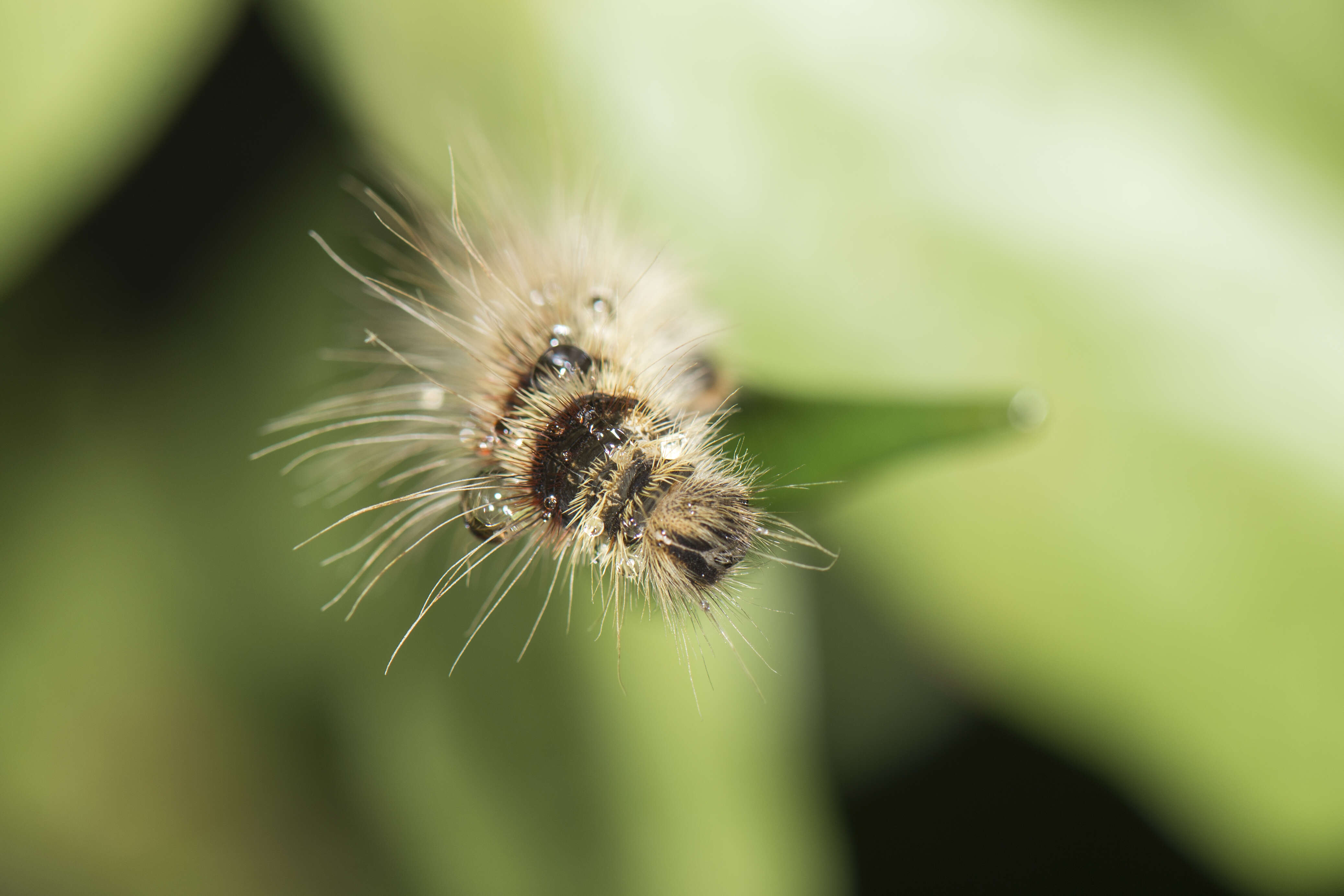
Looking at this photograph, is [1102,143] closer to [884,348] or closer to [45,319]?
[884,348]

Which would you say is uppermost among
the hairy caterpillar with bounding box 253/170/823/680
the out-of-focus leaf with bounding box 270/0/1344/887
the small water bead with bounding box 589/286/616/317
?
the out-of-focus leaf with bounding box 270/0/1344/887

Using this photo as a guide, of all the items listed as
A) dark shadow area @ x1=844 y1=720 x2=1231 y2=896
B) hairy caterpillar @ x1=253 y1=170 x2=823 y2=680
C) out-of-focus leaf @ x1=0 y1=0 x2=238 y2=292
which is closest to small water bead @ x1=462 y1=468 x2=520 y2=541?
hairy caterpillar @ x1=253 y1=170 x2=823 y2=680

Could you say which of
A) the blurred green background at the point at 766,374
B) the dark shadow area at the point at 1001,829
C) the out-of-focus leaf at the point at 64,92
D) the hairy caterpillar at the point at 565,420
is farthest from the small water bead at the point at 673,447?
the dark shadow area at the point at 1001,829

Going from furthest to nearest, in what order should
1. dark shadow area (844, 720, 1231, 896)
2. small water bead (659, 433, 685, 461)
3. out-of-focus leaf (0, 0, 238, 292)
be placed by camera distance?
1. dark shadow area (844, 720, 1231, 896)
2. out-of-focus leaf (0, 0, 238, 292)
3. small water bead (659, 433, 685, 461)

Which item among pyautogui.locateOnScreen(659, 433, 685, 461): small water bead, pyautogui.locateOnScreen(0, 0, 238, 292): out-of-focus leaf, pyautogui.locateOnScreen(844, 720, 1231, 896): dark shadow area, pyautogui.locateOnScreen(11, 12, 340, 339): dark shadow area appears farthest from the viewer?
pyautogui.locateOnScreen(844, 720, 1231, 896): dark shadow area

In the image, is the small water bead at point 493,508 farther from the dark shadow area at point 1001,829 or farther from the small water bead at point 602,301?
the dark shadow area at point 1001,829

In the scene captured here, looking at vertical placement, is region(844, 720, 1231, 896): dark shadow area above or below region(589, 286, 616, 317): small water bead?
below

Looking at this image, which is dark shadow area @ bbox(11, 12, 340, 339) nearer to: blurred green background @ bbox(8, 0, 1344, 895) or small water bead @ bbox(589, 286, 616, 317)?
blurred green background @ bbox(8, 0, 1344, 895)

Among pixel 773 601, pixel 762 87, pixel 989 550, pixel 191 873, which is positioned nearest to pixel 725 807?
pixel 773 601
